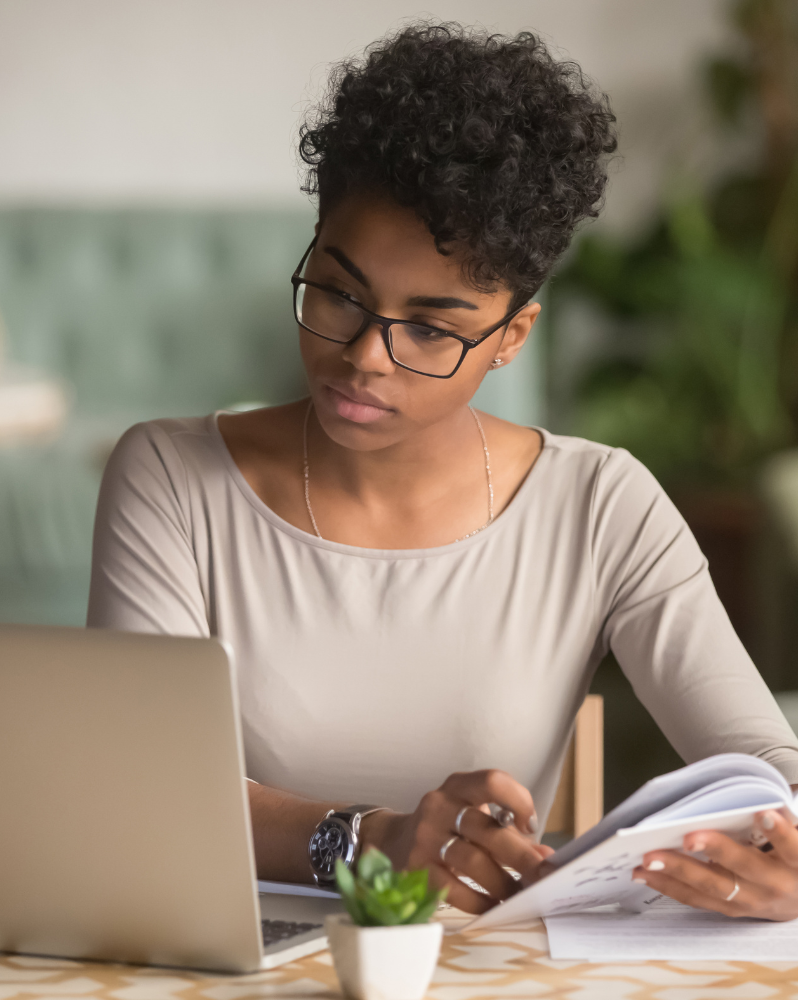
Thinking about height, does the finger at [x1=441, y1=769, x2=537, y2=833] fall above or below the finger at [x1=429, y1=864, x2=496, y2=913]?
above

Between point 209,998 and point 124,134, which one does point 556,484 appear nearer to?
point 209,998

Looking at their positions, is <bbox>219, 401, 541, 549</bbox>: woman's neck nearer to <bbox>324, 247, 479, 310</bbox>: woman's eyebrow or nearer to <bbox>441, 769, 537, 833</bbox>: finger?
<bbox>324, 247, 479, 310</bbox>: woman's eyebrow

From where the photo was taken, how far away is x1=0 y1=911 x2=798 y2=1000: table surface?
2.46ft

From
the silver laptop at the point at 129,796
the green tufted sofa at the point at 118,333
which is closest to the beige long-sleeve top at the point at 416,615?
the silver laptop at the point at 129,796

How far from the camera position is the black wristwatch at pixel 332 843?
1004mm

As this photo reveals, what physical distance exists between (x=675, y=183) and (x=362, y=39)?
1041mm

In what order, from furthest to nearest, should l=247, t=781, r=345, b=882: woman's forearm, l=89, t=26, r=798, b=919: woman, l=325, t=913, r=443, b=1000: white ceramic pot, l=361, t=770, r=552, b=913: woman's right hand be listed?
l=89, t=26, r=798, b=919: woman, l=247, t=781, r=345, b=882: woman's forearm, l=361, t=770, r=552, b=913: woman's right hand, l=325, t=913, r=443, b=1000: white ceramic pot

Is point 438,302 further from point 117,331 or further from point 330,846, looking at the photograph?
point 117,331

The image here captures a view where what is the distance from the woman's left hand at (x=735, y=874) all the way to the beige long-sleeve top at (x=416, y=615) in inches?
13.4

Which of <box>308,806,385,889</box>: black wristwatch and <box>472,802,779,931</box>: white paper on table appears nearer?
<box>472,802,779,931</box>: white paper on table

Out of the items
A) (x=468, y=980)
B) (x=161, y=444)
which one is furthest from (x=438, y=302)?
(x=468, y=980)

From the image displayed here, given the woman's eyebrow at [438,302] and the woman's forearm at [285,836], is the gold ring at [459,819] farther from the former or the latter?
the woman's eyebrow at [438,302]

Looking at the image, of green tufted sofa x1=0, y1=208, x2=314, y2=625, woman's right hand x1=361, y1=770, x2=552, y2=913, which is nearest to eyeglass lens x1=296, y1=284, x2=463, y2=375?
woman's right hand x1=361, y1=770, x2=552, y2=913

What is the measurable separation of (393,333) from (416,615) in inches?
14.5
